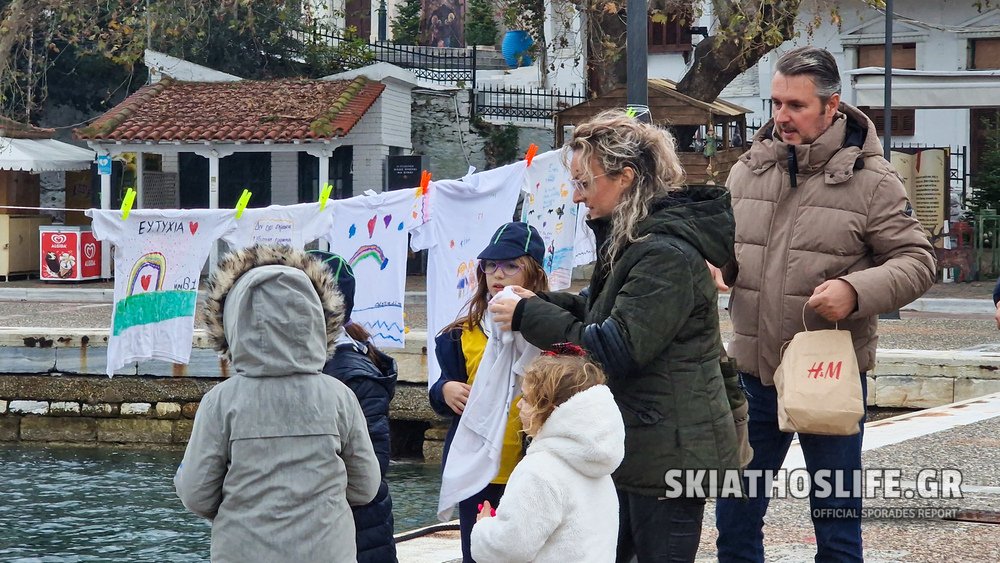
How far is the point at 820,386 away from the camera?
12.2ft

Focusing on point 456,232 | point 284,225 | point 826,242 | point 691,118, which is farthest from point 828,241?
point 691,118

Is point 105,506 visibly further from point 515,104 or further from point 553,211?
point 515,104

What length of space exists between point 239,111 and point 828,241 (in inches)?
747

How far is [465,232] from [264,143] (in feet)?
40.4

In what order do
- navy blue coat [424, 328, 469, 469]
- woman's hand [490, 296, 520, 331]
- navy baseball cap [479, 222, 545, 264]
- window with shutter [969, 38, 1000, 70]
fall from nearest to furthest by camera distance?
woman's hand [490, 296, 520, 331]
navy baseball cap [479, 222, 545, 264]
navy blue coat [424, 328, 469, 469]
window with shutter [969, 38, 1000, 70]

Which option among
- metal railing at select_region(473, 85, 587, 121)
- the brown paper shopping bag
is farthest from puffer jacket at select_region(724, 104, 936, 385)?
metal railing at select_region(473, 85, 587, 121)

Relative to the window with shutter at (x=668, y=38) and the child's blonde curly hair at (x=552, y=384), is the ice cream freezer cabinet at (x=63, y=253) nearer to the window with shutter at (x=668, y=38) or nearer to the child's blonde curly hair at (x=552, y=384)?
the window with shutter at (x=668, y=38)

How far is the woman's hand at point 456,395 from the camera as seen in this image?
436 centimetres

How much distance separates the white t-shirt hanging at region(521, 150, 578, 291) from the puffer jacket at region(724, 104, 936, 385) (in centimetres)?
584

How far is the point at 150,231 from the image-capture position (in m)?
10.2

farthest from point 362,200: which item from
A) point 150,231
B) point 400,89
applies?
point 400,89

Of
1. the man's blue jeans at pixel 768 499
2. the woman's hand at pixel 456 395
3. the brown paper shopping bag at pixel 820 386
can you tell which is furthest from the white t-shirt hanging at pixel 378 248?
the brown paper shopping bag at pixel 820 386

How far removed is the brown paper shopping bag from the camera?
3.73 meters

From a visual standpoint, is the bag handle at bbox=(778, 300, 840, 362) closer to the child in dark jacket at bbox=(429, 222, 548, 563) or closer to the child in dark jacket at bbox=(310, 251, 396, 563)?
the child in dark jacket at bbox=(429, 222, 548, 563)
